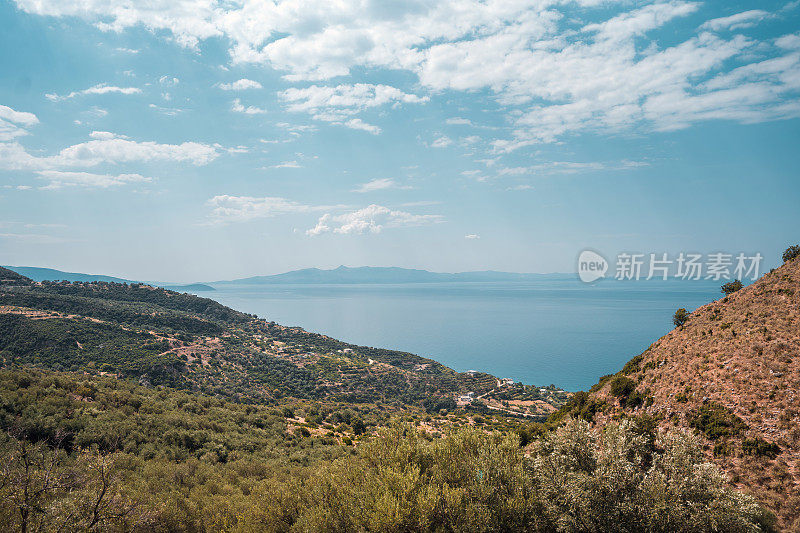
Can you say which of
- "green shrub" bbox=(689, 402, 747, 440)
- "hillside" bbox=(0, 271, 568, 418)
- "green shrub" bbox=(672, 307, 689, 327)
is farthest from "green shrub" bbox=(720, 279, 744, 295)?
"hillside" bbox=(0, 271, 568, 418)

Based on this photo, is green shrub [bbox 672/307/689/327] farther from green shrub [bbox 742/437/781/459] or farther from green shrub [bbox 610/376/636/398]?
green shrub [bbox 742/437/781/459]

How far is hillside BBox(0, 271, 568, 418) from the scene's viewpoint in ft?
182

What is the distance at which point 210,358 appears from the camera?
7031 cm

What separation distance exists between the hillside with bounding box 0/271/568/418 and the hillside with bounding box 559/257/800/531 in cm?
3760

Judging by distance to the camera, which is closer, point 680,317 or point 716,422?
point 716,422

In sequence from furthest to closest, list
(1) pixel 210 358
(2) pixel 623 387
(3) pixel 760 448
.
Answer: (1) pixel 210 358
(2) pixel 623 387
(3) pixel 760 448

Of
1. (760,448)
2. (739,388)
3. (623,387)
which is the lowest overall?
(623,387)

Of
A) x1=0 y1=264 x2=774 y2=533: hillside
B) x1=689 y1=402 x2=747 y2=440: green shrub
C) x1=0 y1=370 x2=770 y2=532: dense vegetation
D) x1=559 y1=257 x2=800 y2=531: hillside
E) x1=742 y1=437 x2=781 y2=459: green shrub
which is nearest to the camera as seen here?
x1=0 y1=370 x2=770 y2=532: dense vegetation

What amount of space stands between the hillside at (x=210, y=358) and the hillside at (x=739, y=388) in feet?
Result: 123

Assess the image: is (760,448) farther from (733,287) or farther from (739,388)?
(733,287)

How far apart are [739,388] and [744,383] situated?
378mm

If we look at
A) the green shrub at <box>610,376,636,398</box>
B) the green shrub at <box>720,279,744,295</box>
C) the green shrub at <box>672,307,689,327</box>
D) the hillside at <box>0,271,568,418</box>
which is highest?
the green shrub at <box>720,279,744,295</box>

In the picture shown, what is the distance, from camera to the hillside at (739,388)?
575 inches

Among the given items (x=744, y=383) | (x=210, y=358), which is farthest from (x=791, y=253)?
(x=210, y=358)
